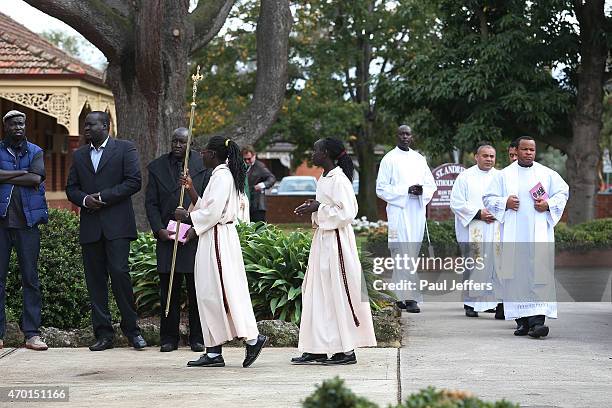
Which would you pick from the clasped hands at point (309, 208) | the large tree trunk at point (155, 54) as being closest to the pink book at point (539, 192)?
the clasped hands at point (309, 208)

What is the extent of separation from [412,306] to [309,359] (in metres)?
4.23

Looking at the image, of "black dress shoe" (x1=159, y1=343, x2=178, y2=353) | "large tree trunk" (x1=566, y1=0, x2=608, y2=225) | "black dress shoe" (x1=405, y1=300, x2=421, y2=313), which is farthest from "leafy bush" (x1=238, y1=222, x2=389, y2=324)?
"large tree trunk" (x1=566, y1=0, x2=608, y2=225)

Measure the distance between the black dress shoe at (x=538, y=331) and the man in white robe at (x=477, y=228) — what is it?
1887mm

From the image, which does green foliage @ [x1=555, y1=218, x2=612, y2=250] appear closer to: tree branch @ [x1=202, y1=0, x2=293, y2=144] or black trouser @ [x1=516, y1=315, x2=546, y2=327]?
tree branch @ [x1=202, y1=0, x2=293, y2=144]

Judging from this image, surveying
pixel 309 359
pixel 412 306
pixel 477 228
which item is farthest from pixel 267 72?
pixel 309 359

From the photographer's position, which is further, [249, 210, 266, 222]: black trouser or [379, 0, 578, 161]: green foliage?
[379, 0, 578, 161]: green foliage

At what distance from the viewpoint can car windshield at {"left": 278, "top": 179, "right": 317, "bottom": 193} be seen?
140 ft

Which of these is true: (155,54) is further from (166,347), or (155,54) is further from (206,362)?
(206,362)

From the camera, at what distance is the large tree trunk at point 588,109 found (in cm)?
2388

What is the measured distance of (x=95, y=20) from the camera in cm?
1378

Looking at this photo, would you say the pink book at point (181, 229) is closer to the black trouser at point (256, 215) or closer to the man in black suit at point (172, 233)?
the man in black suit at point (172, 233)

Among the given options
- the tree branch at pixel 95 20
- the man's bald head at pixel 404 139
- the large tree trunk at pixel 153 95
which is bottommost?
the man's bald head at pixel 404 139

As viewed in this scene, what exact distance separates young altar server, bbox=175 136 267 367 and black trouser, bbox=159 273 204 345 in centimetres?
76

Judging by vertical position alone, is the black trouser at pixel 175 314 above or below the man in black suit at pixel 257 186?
below
